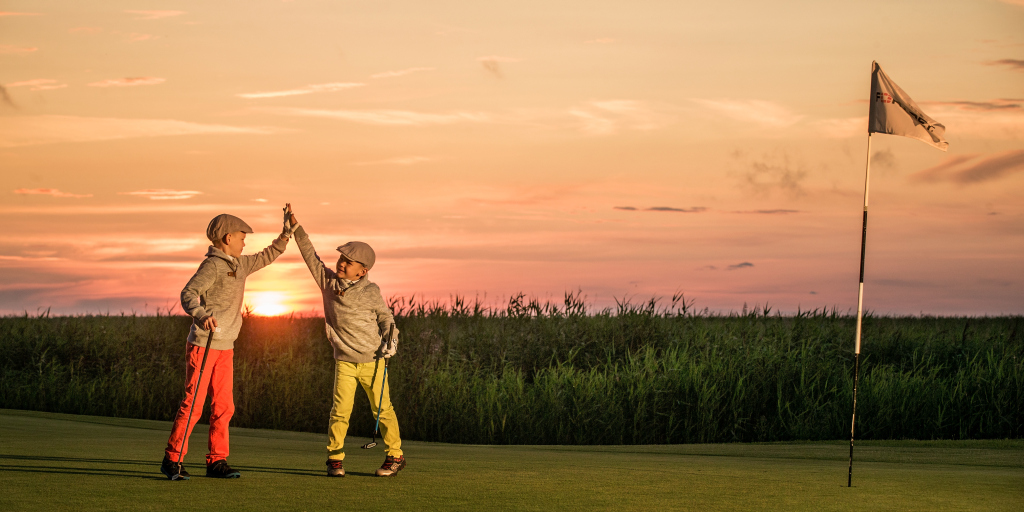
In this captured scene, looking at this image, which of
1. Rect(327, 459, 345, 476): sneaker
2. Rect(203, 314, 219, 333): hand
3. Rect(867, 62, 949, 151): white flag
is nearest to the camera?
Rect(203, 314, 219, 333): hand

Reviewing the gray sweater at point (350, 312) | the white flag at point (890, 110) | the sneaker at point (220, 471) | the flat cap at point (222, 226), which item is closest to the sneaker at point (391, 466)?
the gray sweater at point (350, 312)

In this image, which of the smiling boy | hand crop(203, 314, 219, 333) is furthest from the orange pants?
hand crop(203, 314, 219, 333)

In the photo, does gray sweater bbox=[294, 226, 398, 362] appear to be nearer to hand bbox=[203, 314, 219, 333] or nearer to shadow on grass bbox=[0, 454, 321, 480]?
hand bbox=[203, 314, 219, 333]

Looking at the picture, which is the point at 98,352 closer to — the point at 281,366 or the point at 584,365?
the point at 281,366

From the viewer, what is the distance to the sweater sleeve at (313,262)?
8.59 metres

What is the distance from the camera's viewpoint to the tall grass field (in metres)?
19.6

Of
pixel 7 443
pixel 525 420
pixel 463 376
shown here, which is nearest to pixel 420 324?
Result: pixel 463 376

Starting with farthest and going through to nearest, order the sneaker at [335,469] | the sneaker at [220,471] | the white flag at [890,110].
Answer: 1. the white flag at [890,110]
2. the sneaker at [335,469]
3. the sneaker at [220,471]

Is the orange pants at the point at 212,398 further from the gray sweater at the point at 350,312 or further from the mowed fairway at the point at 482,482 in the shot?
the gray sweater at the point at 350,312

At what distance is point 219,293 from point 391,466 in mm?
2146

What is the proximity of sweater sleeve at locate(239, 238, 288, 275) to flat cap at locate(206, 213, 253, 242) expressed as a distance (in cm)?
29

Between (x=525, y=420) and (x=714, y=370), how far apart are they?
4.26 m

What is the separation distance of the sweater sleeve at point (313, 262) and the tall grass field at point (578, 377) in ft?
37.1

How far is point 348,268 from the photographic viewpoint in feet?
27.9
